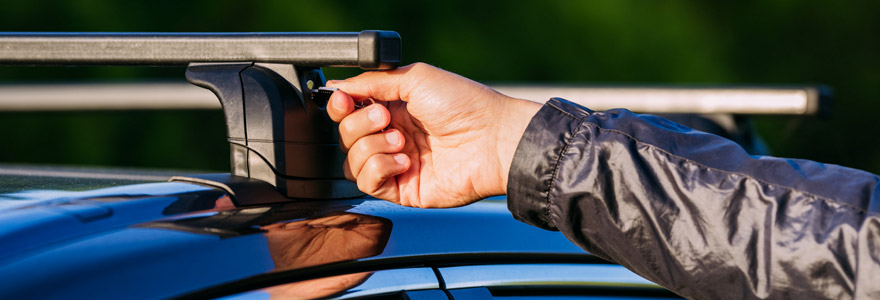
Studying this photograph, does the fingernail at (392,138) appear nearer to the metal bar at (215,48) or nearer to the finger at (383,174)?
the finger at (383,174)

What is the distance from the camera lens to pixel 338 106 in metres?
1.33

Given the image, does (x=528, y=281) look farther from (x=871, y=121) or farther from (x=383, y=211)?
(x=871, y=121)

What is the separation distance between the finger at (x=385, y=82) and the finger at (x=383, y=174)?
100 mm

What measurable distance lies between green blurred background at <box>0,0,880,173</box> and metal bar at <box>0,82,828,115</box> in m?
3.40

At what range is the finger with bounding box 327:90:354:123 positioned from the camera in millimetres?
1329

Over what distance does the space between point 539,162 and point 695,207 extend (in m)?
0.23

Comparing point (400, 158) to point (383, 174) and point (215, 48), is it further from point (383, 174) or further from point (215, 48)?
point (215, 48)

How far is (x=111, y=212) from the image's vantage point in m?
1.04

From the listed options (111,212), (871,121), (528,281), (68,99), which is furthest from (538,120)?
(871,121)

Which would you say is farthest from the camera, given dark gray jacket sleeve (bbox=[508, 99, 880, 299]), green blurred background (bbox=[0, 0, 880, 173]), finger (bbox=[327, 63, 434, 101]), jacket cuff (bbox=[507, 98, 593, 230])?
green blurred background (bbox=[0, 0, 880, 173])

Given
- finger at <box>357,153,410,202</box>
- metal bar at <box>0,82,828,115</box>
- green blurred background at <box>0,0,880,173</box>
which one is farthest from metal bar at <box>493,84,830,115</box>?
green blurred background at <box>0,0,880,173</box>

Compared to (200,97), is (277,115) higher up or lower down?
higher up

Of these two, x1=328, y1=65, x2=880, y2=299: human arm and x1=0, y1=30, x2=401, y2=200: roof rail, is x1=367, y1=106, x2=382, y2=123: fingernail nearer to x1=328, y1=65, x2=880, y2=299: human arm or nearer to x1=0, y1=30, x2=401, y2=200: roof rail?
x1=328, y1=65, x2=880, y2=299: human arm

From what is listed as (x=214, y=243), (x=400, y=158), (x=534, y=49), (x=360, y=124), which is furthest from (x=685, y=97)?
(x=534, y=49)
